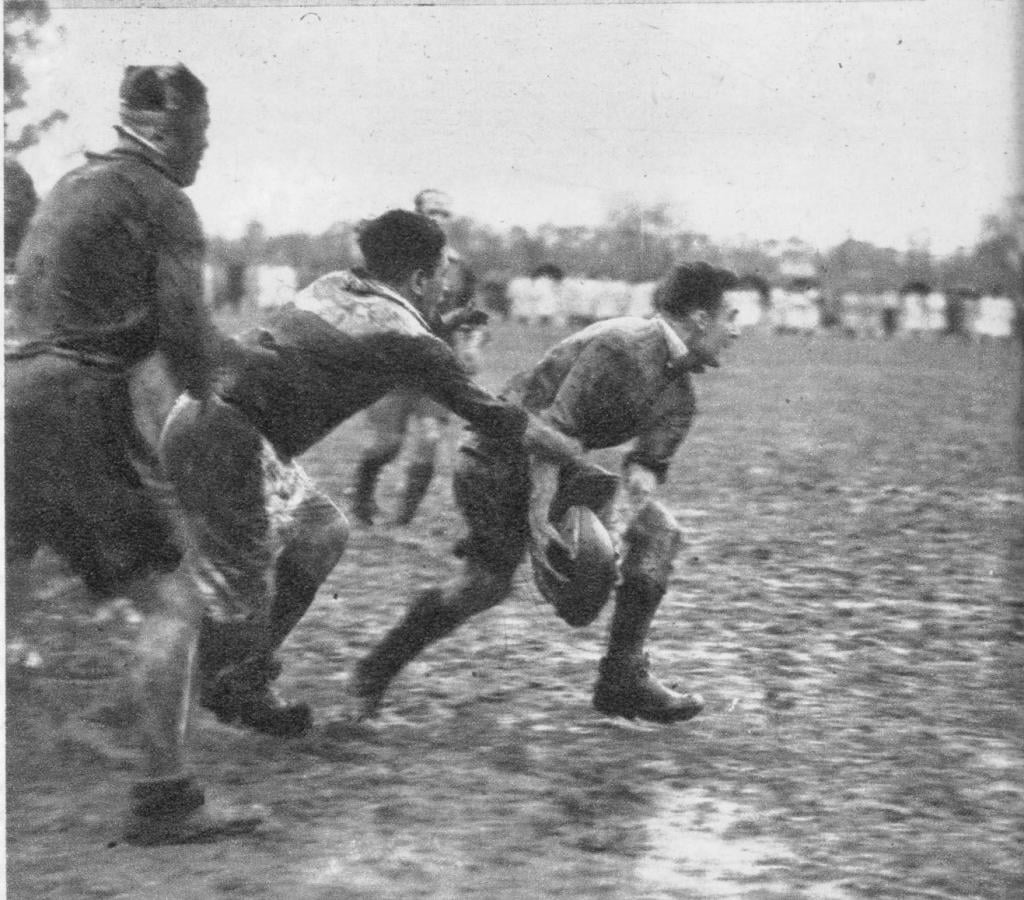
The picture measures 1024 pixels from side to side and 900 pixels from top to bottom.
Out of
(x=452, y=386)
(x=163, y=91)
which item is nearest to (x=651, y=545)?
(x=452, y=386)

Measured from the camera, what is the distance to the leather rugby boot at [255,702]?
4684mm

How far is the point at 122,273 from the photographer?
14.1 ft

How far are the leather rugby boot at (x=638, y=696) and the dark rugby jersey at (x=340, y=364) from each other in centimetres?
71

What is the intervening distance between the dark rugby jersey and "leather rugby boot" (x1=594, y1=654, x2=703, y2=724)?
0.71 m

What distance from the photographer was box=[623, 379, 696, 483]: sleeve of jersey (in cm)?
477

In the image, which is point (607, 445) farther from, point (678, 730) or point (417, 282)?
point (678, 730)

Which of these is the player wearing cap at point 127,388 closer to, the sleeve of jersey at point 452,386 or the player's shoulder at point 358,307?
the player's shoulder at point 358,307

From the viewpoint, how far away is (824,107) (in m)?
4.62

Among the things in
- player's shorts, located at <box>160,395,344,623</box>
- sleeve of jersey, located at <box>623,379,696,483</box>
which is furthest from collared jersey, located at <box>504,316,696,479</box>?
player's shorts, located at <box>160,395,344,623</box>

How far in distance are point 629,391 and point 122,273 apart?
143 cm

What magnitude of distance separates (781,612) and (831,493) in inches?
26.4

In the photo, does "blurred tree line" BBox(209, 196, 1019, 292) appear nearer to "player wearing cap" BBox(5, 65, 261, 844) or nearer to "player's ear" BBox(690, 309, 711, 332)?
"player's ear" BBox(690, 309, 711, 332)

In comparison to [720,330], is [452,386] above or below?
below

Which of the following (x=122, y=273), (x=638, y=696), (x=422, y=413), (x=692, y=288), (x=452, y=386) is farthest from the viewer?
(x=422, y=413)
